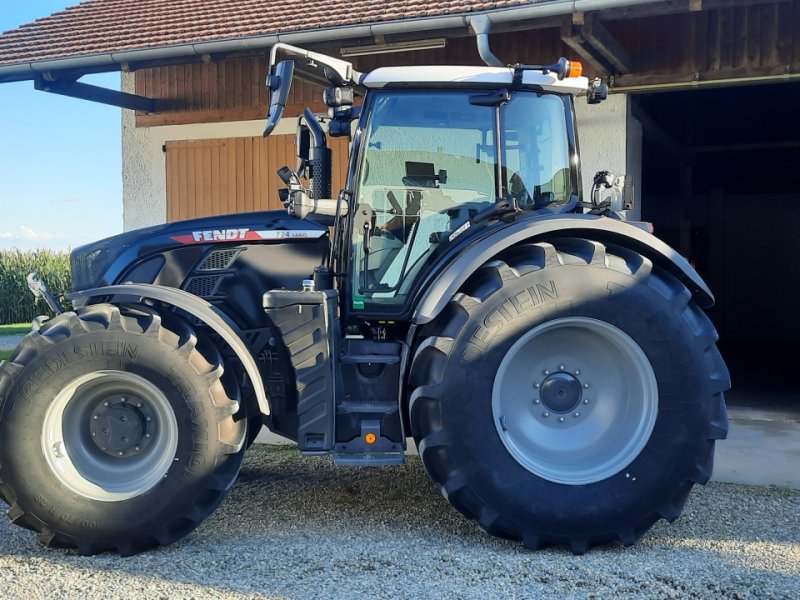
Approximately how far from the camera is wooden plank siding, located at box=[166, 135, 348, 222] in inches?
354

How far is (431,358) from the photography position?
357 cm

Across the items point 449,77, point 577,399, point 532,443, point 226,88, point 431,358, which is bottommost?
point 532,443

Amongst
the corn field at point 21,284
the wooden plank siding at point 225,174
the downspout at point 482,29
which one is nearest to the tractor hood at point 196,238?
the downspout at point 482,29

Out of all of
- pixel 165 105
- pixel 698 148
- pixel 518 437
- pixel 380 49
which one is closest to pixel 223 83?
pixel 165 105

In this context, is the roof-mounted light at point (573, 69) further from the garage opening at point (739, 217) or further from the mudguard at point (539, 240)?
the garage opening at point (739, 217)

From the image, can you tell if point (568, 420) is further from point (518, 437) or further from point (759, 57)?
point (759, 57)

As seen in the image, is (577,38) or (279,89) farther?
(577,38)

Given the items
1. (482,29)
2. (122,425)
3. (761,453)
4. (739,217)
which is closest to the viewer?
(122,425)

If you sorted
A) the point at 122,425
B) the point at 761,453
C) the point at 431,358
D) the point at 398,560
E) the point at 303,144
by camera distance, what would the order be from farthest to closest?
the point at 761,453, the point at 303,144, the point at 122,425, the point at 431,358, the point at 398,560

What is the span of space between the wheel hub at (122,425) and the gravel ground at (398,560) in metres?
0.48

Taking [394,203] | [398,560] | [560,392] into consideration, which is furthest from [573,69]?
[398,560]

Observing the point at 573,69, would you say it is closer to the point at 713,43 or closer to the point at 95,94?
the point at 713,43

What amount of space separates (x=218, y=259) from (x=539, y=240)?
1.71 m

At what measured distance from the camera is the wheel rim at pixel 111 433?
11.8ft
